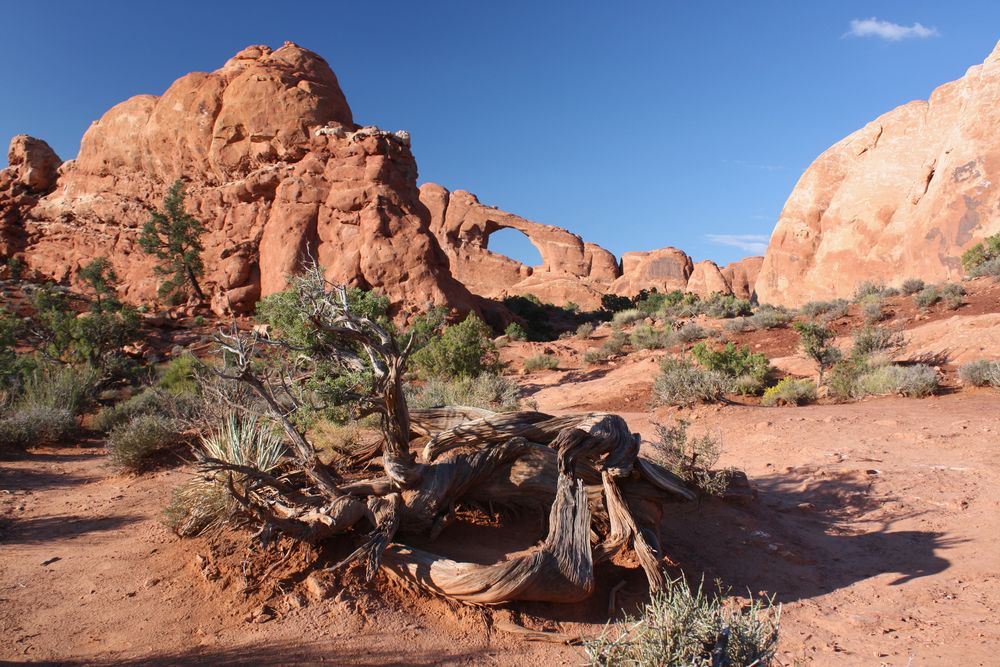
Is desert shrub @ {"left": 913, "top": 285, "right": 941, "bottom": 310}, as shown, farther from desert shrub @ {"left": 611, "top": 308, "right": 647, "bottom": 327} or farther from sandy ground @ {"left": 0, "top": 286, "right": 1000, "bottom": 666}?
desert shrub @ {"left": 611, "top": 308, "right": 647, "bottom": 327}

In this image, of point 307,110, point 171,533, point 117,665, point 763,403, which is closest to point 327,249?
point 307,110

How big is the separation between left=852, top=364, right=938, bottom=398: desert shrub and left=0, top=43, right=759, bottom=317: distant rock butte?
52.4ft

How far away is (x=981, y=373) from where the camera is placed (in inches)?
372

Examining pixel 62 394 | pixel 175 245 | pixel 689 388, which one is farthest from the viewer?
pixel 175 245

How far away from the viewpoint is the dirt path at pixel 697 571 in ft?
9.51

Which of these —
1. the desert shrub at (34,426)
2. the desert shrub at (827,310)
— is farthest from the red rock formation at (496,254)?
the desert shrub at (34,426)

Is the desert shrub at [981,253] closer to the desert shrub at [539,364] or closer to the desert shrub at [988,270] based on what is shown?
the desert shrub at [988,270]

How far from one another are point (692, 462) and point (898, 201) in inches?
1166

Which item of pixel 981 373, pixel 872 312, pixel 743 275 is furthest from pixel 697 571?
pixel 743 275

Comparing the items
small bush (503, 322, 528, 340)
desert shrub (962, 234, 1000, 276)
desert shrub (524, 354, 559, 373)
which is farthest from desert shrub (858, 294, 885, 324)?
small bush (503, 322, 528, 340)

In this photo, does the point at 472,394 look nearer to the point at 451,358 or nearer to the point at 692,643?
the point at 451,358

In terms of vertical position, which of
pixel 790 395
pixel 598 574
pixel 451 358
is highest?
pixel 451 358

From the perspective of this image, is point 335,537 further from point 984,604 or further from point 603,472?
point 984,604

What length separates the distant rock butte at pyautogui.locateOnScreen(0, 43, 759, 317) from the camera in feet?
78.7
